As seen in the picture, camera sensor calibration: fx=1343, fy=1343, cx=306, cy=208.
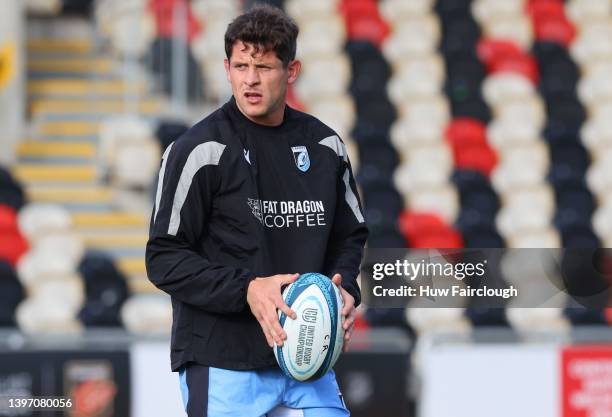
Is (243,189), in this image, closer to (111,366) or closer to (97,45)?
(111,366)

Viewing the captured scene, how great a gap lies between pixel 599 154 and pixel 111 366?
5682mm

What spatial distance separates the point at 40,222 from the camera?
913 cm

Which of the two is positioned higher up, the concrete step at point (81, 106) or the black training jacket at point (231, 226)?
the concrete step at point (81, 106)

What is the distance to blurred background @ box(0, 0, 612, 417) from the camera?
23.7 feet

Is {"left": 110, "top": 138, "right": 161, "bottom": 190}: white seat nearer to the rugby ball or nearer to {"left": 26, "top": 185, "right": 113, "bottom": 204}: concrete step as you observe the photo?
{"left": 26, "top": 185, "right": 113, "bottom": 204}: concrete step

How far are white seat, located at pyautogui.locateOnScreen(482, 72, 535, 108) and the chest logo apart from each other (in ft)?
27.0

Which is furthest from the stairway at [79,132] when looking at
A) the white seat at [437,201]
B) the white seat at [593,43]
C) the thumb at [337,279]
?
the thumb at [337,279]

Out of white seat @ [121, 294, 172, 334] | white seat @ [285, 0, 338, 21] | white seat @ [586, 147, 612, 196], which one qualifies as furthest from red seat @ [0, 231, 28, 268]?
white seat @ [586, 147, 612, 196]

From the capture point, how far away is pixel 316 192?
12.0 feet

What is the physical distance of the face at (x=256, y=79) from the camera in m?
3.53

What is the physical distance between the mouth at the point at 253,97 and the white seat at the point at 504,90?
27.4 ft

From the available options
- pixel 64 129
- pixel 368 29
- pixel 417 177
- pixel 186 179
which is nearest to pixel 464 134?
pixel 417 177

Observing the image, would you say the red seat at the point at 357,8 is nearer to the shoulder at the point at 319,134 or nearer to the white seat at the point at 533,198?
the white seat at the point at 533,198

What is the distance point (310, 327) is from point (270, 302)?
0.12 metres
